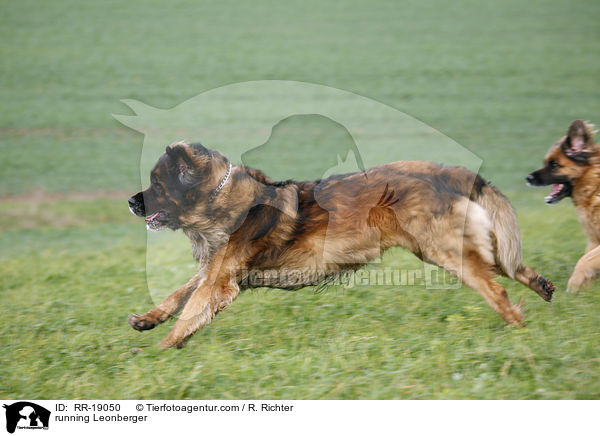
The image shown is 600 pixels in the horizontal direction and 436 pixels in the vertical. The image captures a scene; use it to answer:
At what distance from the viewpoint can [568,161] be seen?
6895mm

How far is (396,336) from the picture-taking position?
204 inches

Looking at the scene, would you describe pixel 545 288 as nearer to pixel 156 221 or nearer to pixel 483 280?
pixel 483 280

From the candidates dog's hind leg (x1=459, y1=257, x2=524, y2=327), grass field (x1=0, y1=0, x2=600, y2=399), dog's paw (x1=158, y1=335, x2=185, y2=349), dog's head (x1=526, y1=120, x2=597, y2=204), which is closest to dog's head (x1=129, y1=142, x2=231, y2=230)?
dog's paw (x1=158, y1=335, x2=185, y2=349)

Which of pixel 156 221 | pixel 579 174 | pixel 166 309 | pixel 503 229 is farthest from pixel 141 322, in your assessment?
pixel 579 174

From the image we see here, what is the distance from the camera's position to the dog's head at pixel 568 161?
22.0 feet

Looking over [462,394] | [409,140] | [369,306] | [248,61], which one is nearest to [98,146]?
[248,61]

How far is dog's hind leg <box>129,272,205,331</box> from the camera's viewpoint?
541cm

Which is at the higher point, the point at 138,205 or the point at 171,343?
the point at 138,205

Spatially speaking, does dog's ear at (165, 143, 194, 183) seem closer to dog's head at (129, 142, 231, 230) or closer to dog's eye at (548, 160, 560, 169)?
dog's head at (129, 142, 231, 230)

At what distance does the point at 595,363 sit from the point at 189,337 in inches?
120

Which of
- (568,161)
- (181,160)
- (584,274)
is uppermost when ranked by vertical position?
(181,160)

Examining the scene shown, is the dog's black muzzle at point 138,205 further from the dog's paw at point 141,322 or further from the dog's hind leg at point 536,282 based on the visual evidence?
the dog's hind leg at point 536,282

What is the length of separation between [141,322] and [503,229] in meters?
3.20

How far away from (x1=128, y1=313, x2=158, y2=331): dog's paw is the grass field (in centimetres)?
15
